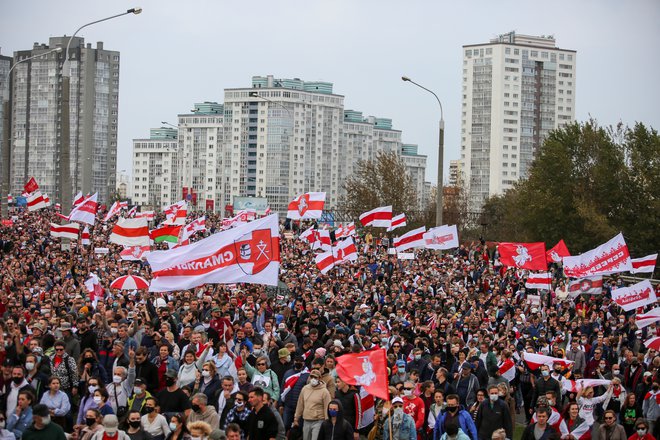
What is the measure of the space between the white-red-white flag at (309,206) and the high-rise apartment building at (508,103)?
436 feet

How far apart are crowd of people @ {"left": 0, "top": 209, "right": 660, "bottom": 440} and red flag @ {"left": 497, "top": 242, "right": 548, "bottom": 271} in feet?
7.97

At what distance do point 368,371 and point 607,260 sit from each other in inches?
527

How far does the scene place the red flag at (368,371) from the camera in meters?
12.1

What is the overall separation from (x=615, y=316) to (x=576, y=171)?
3354 centimetres

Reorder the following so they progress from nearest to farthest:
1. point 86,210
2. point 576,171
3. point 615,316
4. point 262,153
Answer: point 615,316 → point 86,210 → point 576,171 → point 262,153

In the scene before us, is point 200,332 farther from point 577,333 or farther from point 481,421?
point 577,333

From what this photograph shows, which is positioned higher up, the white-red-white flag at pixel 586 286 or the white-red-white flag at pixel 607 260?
the white-red-white flag at pixel 607 260

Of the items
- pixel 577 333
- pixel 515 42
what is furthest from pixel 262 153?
pixel 577 333

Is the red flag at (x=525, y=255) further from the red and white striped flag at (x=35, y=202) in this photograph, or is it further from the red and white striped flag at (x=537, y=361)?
the red and white striped flag at (x=35, y=202)

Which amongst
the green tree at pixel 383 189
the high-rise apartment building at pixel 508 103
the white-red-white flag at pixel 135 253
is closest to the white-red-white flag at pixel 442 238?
the white-red-white flag at pixel 135 253

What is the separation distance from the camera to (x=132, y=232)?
2720 cm

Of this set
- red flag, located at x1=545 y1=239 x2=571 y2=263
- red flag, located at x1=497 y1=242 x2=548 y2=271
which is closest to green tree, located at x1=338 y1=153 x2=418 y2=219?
red flag, located at x1=545 y1=239 x2=571 y2=263

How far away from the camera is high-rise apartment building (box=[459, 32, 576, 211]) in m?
166

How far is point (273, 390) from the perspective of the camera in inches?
530
